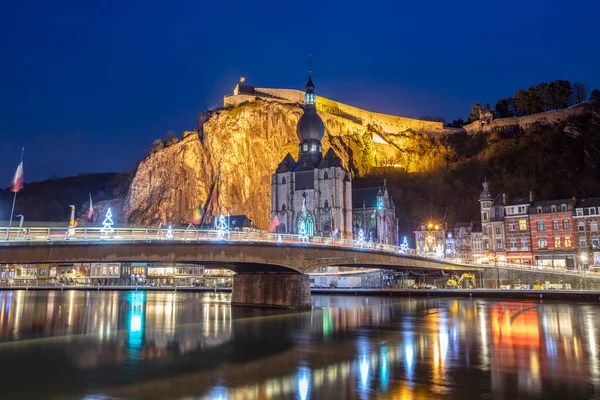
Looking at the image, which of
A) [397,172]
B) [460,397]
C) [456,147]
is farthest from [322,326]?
[456,147]

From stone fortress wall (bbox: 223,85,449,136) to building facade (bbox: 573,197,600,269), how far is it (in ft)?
290

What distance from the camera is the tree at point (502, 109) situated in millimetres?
161962

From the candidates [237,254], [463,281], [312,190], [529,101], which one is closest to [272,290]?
[237,254]

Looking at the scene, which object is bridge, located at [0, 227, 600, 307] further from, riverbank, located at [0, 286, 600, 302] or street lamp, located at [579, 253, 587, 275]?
street lamp, located at [579, 253, 587, 275]

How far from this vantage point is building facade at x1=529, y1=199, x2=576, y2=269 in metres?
75.1

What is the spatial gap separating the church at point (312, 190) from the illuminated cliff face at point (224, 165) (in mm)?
10950

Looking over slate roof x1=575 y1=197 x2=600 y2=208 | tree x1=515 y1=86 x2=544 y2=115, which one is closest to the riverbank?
slate roof x1=575 y1=197 x2=600 y2=208

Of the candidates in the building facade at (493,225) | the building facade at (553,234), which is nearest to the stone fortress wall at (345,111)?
the building facade at (493,225)

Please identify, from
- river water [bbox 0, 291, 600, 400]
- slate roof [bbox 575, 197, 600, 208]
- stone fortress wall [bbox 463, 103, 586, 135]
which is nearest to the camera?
river water [bbox 0, 291, 600, 400]

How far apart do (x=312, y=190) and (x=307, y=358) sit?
92.5 meters

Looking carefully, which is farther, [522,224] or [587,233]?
[522,224]

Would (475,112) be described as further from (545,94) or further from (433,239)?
(433,239)

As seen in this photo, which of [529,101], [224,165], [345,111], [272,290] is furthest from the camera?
[345,111]

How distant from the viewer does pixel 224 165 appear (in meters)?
128
